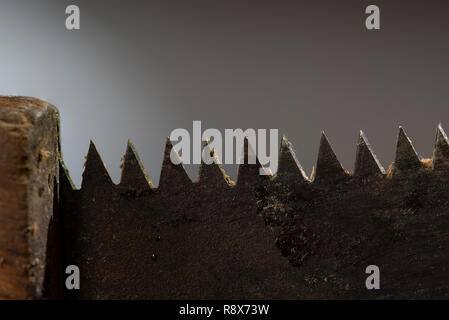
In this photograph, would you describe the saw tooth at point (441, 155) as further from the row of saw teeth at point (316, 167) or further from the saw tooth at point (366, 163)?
the saw tooth at point (366, 163)

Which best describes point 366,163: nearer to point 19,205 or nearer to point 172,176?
point 172,176

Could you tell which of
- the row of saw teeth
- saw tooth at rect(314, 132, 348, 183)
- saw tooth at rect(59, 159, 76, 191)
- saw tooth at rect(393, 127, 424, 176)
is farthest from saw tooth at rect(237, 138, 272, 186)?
saw tooth at rect(59, 159, 76, 191)

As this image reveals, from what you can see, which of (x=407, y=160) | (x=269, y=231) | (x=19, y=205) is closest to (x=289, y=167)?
(x=269, y=231)

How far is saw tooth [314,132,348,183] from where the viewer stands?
3.58 ft

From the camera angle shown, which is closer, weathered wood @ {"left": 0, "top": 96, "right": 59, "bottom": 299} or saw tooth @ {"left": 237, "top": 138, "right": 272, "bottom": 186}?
weathered wood @ {"left": 0, "top": 96, "right": 59, "bottom": 299}

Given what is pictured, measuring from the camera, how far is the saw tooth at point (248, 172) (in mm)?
1099

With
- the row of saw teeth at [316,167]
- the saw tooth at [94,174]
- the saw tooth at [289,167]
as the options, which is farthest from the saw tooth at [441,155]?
the saw tooth at [94,174]

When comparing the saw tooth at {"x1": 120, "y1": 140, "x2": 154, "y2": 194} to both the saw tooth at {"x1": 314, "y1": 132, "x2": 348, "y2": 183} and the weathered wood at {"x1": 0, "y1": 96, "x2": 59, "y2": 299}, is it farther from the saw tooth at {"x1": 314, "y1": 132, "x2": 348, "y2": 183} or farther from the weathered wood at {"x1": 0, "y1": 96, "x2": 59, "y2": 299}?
the saw tooth at {"x1": 314, "y1": 132, "x2": 348, "y2": 183}

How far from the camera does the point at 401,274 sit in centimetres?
108
